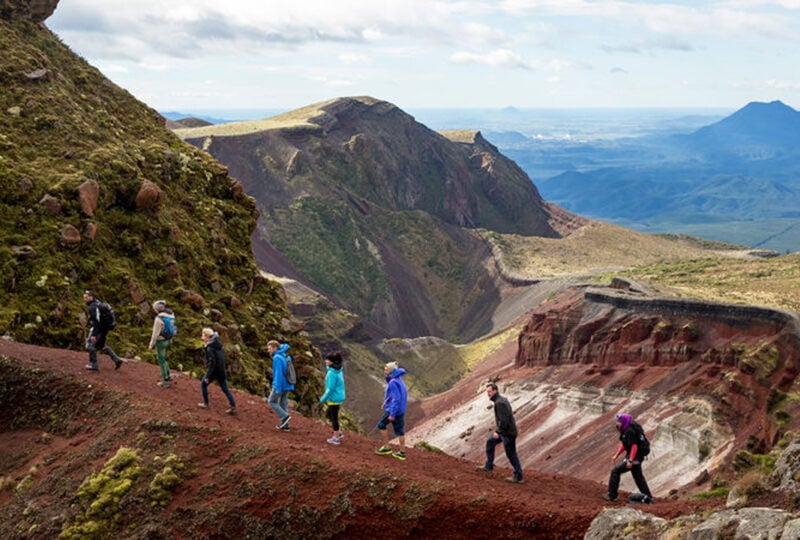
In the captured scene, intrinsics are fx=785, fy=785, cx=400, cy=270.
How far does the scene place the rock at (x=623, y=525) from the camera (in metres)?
13.7

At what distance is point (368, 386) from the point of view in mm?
74500

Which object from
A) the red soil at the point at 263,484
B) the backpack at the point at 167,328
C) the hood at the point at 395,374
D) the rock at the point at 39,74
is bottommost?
the red soil at the point at 263,484

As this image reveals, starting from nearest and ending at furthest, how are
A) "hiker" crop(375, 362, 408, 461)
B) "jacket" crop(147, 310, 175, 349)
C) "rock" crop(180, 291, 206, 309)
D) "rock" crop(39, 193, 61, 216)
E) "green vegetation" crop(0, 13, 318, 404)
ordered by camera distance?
"hiker" crop(375, 362, 408, 461) → "jacket" crop(147, 310, 175, 349) → "green vegetation" crop(0, 13, 318, 404) → "rock" crop(39, 193, 61, 216) → "rock" crop(180, 291, 206, 309)

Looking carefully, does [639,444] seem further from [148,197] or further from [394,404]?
[148,197]

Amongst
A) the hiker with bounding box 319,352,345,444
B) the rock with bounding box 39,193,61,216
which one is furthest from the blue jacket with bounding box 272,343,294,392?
the rock with bounding box 39,193,61,216

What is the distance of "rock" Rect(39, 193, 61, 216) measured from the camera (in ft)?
86.5

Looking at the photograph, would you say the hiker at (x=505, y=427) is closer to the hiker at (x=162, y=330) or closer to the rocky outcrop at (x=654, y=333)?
the hiker at (x=162, y=330)

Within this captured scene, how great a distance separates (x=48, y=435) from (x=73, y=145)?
14910 mm

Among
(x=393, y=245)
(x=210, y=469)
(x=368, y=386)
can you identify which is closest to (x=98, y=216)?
(x=210, y=469)

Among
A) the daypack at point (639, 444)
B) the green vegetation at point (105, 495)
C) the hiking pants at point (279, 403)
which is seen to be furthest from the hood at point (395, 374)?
the green vegetation at point (105, 495)

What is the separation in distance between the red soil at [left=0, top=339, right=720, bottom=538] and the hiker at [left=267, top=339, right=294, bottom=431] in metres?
0.41

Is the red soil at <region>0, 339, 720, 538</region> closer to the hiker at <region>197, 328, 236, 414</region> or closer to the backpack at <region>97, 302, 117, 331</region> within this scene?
the hiker at <region>197, 328, 236, 414</region>

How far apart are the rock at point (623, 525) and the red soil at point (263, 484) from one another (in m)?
0.48

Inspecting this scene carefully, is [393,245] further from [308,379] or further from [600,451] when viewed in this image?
[308,379]
